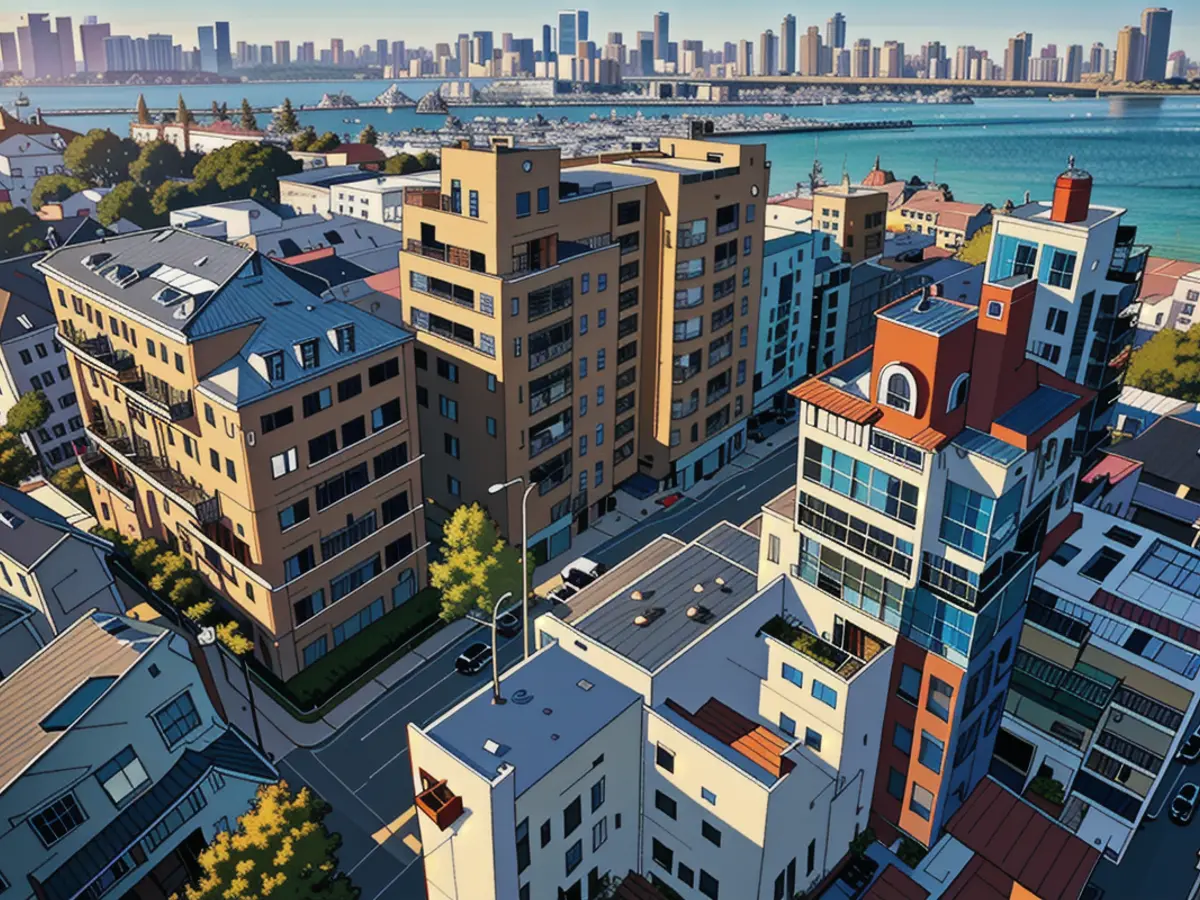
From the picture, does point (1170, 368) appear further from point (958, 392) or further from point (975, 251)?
point (958, 392)

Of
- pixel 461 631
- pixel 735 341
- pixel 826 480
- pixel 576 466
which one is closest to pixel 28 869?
pixel 461 631

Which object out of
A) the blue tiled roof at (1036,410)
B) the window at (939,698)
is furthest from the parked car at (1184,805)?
the blue tiled roof at (1036,410)

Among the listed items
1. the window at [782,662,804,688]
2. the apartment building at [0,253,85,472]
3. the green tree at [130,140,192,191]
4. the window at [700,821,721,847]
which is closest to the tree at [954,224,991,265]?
the window at [782,662,804,688]

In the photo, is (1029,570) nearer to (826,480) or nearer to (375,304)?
(826,480)

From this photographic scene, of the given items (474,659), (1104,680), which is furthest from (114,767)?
(1104,680)

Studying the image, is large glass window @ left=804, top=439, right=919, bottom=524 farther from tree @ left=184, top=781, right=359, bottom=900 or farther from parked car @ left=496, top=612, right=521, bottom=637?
parked car @ left=496, top=612, right=521, bottom=637
